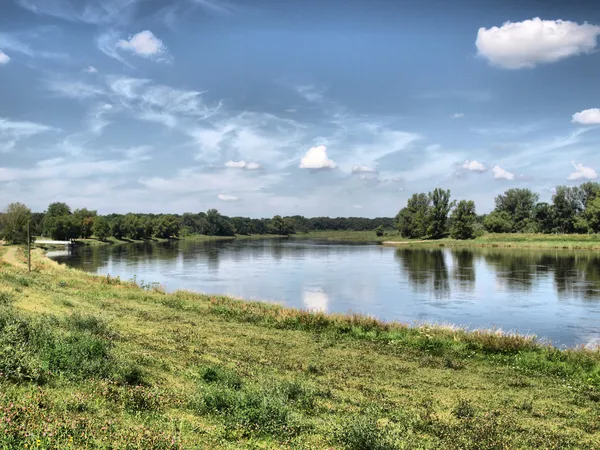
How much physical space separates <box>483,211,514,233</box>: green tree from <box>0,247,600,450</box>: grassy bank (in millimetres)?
121310

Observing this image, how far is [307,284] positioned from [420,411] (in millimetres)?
35427

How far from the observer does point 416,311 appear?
31578 mm

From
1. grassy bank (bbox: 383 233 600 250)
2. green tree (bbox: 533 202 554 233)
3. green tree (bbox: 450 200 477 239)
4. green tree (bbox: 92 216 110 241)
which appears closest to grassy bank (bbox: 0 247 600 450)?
grassy bank (bbox: 383 233 600 250)

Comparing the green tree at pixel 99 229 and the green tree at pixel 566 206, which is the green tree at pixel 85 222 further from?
the green tree at pixel 566 206

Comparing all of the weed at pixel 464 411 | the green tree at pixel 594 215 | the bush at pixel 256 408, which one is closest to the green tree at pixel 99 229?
the green tree at pixel 594 215

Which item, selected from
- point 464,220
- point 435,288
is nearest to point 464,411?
point 435,288

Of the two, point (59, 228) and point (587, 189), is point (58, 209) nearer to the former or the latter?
point (59, 228)

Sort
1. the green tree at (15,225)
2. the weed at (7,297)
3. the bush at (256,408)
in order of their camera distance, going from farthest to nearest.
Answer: the green tree at (15,225)
the weed at (7,297)
the bush at (256,408)

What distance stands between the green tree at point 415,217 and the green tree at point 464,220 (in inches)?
595

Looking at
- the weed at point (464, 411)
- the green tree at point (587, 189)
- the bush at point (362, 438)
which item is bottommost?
the weed at point (464, 411)

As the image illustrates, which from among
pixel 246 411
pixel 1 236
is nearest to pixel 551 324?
pixel 246 411

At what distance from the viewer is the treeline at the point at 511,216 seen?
123750 millimetres

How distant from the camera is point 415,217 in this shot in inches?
5763

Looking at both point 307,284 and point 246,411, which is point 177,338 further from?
point 307,284
